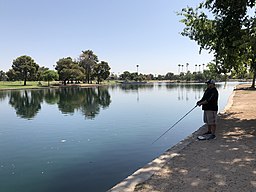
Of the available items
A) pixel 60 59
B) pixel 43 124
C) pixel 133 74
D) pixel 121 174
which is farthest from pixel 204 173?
pixel 133 74

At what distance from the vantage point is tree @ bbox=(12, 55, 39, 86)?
66.8m

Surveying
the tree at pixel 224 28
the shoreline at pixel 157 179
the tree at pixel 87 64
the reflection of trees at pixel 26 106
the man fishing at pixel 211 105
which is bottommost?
the reflection of trees at pixel 26 106

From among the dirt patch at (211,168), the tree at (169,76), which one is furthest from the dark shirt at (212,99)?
the tree at (169,76)

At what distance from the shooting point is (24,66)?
6606 cm

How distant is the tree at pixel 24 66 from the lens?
66.8 metres

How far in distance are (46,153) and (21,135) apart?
3.72m

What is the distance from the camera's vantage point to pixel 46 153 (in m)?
8.53

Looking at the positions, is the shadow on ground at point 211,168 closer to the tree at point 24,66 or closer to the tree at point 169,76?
the tree at point 24,66

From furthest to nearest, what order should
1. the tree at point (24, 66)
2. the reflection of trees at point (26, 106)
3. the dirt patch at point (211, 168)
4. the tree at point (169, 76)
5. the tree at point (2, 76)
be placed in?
1. the tree at point (169, 76)
2. the tree at point (2, 76)
3. the tree at point (24, 66)
4. the reflection of trees at point (26, 106)
5. the dirt patch at point (211, 168)

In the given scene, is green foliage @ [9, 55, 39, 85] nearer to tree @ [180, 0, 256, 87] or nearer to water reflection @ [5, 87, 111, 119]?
water reflection @ [5, 87, 111, 119]

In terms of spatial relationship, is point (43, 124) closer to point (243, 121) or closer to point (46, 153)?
point (46, 153)

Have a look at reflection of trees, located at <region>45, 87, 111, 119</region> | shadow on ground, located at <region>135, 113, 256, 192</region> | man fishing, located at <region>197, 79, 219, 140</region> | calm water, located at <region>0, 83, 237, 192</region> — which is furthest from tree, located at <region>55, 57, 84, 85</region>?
shadow on ground, located at <region>135, 113, 256, 192</region>

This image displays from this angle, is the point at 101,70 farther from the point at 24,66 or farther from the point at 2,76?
the point at 2,76

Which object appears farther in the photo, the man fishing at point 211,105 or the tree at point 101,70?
the tree at point 101,70
